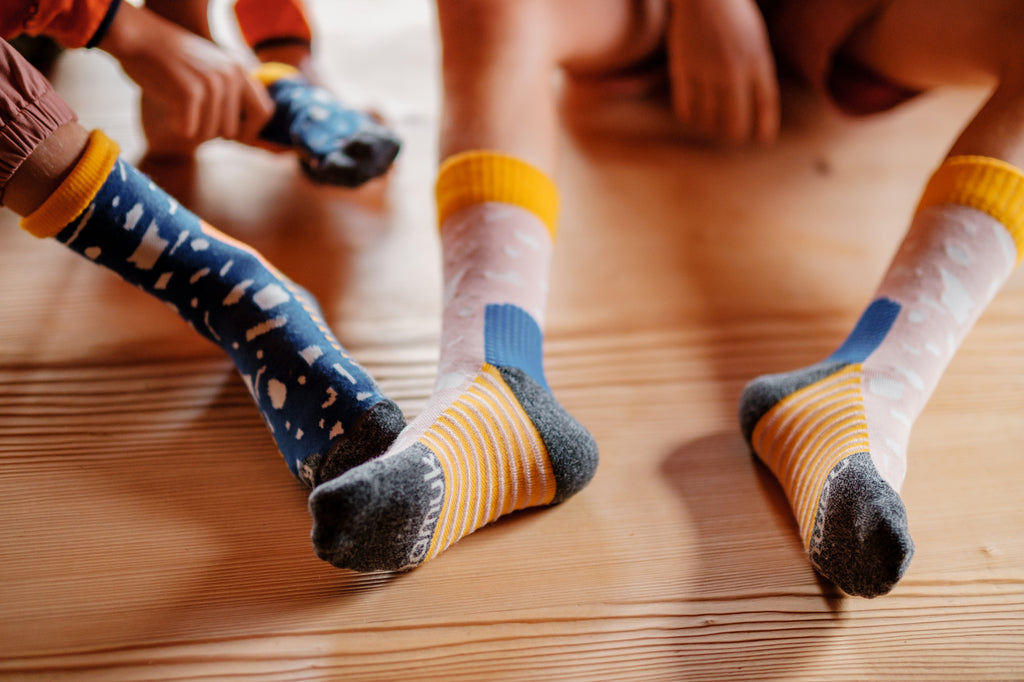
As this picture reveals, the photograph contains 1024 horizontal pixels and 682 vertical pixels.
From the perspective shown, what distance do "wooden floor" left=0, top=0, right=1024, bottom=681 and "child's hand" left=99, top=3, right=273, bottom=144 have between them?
106 mm

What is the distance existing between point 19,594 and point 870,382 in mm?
619

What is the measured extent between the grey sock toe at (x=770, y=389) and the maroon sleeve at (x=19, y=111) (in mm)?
558

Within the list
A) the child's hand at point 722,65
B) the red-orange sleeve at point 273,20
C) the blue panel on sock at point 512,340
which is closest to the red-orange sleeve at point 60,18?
the red-orange sleeve at point 273,20

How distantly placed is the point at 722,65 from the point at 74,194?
60cm

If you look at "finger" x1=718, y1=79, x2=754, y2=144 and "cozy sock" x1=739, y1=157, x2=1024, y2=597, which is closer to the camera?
"cozy sock" x1=739, y1=157, x2=1024, y2=597

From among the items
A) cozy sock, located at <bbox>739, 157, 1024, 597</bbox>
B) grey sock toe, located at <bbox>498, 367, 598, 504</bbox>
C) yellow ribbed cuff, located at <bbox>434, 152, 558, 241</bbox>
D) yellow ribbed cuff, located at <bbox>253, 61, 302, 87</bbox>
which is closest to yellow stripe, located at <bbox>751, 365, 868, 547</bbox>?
cozy sock, located at <bbox>739, 157, 1024, 597</bbox>

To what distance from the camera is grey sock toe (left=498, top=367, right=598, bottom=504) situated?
0.51 m

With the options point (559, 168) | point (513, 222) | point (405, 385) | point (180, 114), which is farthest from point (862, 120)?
point (180, 114)

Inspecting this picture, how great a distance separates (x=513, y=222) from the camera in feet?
1.91

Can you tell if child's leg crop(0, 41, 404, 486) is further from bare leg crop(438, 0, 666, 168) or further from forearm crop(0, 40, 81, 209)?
bare leg crop(438, 0, 666, 168)

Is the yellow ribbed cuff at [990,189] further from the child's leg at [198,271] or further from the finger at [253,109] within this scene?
the finger at [253,109]

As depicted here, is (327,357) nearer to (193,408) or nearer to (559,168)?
(193,408)

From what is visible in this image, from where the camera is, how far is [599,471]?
571mm

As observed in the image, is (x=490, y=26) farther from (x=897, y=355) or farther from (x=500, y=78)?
(x=897, y=355)
